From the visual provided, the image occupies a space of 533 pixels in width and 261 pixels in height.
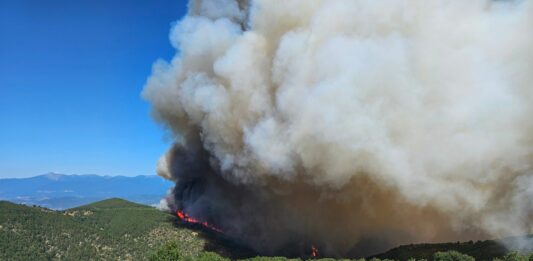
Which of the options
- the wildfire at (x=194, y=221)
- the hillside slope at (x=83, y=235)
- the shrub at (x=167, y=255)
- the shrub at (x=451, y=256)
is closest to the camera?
the shrub at (x=451, y=256)

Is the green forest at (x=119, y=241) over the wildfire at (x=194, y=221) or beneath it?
beneath

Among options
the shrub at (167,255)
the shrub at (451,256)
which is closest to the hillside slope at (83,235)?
the shrub at (167,255)

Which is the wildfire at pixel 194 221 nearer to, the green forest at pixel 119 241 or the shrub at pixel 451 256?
the green forest at pixel 119 241

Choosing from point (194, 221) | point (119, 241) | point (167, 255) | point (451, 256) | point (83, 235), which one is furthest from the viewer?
point (194, 221)

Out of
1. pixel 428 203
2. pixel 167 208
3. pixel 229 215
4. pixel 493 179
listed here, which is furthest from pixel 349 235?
pixel 167 208

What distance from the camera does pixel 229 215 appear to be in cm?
7056

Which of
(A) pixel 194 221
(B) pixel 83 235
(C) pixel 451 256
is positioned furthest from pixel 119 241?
(C) pixel 451 256

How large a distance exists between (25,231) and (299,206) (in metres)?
35.0

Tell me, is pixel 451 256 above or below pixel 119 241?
above

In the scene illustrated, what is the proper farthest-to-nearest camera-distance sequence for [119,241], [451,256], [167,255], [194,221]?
[194,221]
[119,241]
[167,255]
[451,256]

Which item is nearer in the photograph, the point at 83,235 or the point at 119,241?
the point at 83,235

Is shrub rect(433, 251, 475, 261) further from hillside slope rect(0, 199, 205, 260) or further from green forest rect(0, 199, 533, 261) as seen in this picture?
hillside slope rect(0, 199, 205, 260)

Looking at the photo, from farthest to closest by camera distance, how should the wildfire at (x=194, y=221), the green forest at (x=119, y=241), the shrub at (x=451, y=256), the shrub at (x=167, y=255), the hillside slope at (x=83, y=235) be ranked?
the wildfire at (x=194, y=221) < the hillside slope at (x=83, y=235) < the shrub at (x=167, y=255) < the green forest at (x=119, y=241) < the shrub at (x=451, y=256)

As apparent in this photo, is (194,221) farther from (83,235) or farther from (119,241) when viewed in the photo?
(83,235)
